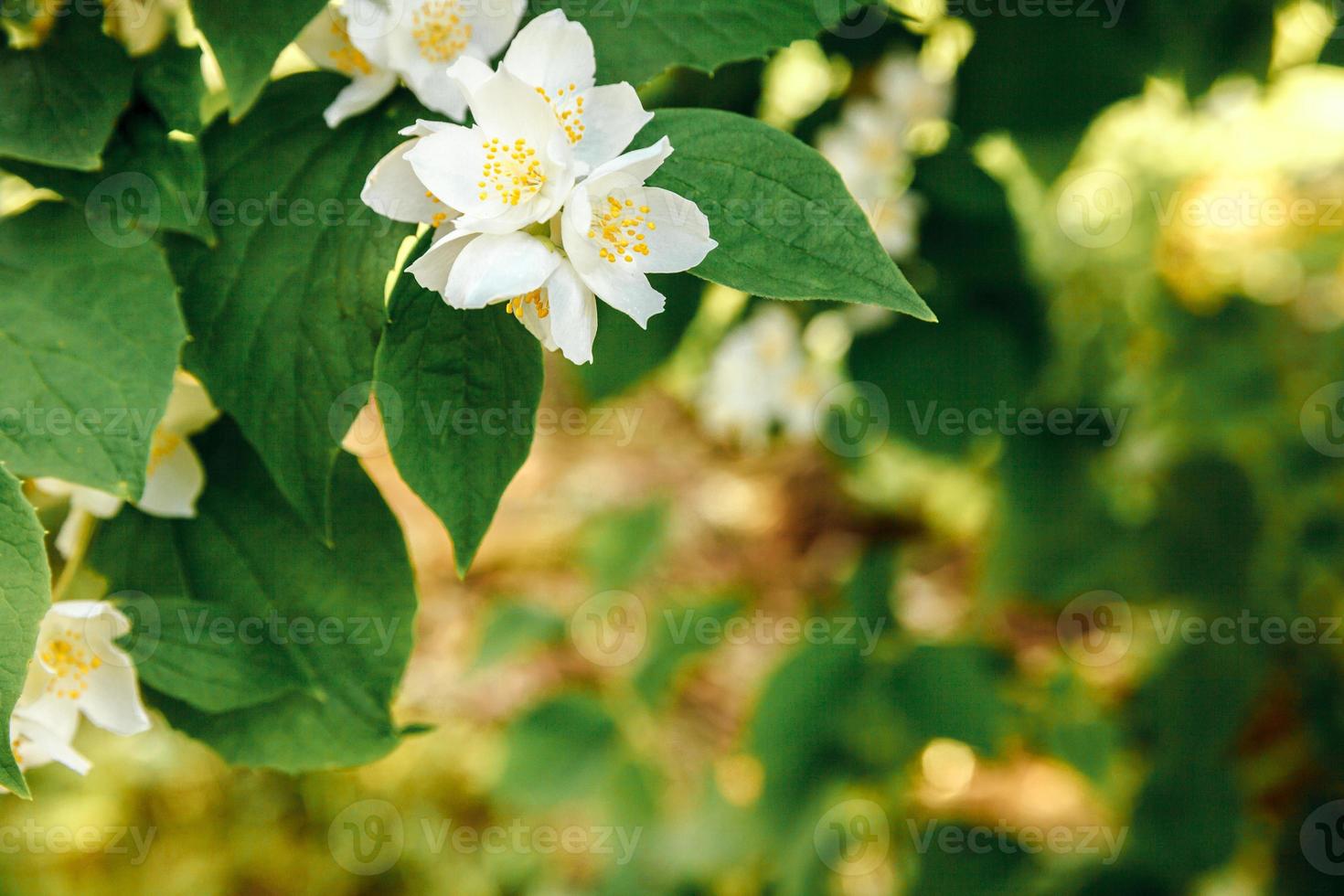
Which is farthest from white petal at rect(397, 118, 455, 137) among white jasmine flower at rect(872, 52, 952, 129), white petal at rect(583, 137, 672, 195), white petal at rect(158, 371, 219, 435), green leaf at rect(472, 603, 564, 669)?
green leaf at rect(472, 603, 564, 669)

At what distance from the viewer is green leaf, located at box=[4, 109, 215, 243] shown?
0.72m

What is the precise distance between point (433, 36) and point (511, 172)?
0.16 metres

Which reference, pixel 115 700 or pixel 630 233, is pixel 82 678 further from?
pixel 630 233

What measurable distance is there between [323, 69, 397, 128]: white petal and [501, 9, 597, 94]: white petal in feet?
0.43

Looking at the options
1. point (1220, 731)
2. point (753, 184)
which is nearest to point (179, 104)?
point (753, 184)

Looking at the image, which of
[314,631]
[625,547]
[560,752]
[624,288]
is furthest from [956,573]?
[624,288]

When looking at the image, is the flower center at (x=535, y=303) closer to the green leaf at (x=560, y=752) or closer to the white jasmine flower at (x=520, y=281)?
the white jasmine flower at (x=520, y=281)

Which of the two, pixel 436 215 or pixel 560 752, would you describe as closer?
pixel 436 215

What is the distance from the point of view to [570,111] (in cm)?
66

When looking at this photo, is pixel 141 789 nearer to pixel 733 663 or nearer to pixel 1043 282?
pixel 733 663

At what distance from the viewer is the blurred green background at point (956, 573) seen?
153 cm

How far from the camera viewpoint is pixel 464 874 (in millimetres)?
3158

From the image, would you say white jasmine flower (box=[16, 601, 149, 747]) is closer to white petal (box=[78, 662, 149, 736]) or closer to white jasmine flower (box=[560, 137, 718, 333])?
white petal (box=[78, 662, 149, 736])

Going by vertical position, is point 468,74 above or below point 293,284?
above
